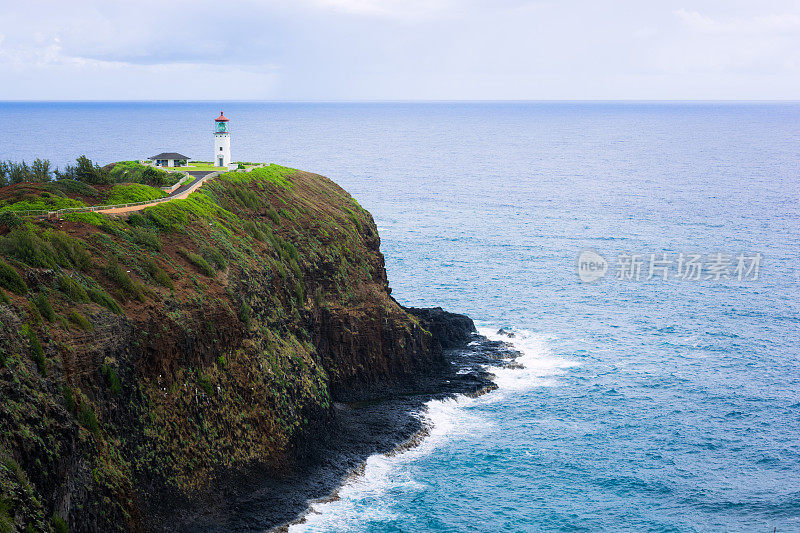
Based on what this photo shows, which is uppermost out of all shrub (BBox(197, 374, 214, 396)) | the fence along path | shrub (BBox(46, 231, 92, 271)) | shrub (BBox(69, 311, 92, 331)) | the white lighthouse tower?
the white lighthouse tower

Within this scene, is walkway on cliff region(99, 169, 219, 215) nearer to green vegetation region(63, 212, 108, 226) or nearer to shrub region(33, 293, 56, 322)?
green vegetation region(63, 212, 108, 226)

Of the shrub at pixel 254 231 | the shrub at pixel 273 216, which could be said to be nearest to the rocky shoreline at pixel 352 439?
the shrub at pixel 254 231

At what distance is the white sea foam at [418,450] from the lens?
129 feet

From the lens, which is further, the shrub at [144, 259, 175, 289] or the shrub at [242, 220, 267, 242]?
the shrub at [242, 220, 267, 242]

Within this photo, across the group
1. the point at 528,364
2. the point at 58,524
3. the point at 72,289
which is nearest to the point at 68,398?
the point at 58,524

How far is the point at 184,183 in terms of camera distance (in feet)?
209

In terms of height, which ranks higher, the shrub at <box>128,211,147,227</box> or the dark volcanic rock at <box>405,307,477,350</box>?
the shrub at <box>128,211,147,227</box>

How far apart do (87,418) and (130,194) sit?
2353 cm

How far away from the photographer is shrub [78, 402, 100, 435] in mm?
33375

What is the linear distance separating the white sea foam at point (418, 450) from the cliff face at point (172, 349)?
4538mm

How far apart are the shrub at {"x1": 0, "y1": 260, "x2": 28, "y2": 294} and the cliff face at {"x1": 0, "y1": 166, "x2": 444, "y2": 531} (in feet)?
0.23

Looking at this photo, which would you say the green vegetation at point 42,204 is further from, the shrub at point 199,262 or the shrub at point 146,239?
the shrub at point 199,262

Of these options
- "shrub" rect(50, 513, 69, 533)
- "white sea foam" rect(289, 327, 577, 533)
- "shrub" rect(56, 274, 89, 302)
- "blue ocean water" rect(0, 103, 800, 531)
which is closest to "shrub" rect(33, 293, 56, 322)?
"shrub" rect(56, 274, 89, 302)

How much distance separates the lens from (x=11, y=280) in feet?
116
